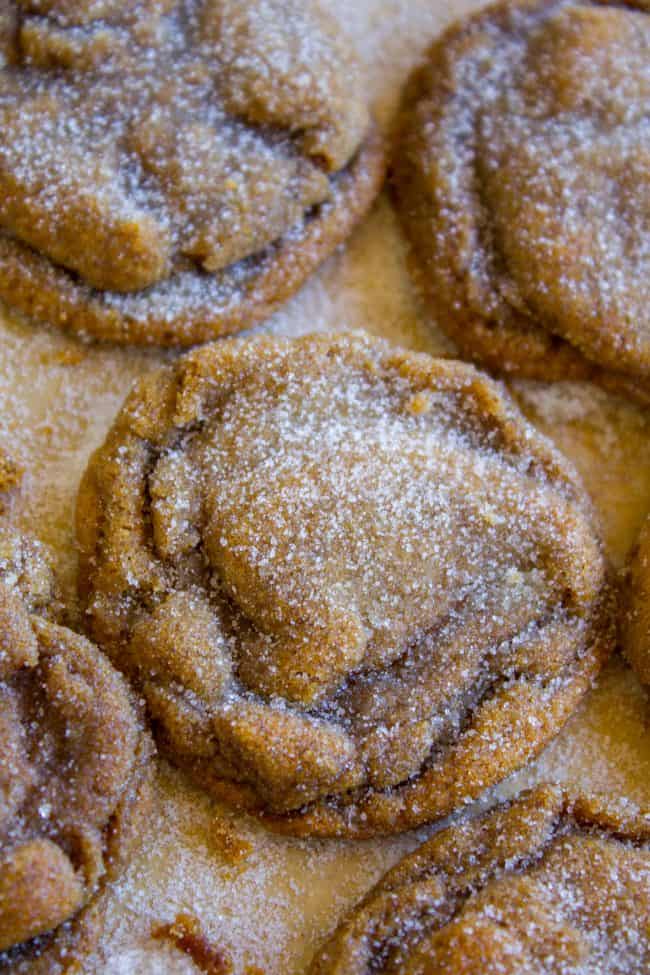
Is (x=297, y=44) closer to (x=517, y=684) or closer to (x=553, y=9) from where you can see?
(x=553, y=9)

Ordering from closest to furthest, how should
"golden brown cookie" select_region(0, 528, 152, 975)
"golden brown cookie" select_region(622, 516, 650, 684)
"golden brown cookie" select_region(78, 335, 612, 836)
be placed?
"golden brown cookie" select_region(0, 528, 152, 975), "golden brown cookie" select_region(78, 335, 612, 836), "golden brown cookie" select_region(622, 516, 650, 684)

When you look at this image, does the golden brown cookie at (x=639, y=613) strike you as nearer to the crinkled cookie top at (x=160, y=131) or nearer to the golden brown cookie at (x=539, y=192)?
the golden brown cookie at (x=539, y=192)

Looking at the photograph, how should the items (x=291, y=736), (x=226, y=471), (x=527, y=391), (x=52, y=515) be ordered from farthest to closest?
(x=527, y=391) < (x=52, y=515) < (x=226, y=471) < (x=291, y=736)

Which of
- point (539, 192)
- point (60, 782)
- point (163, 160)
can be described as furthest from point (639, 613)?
point (163, 160)

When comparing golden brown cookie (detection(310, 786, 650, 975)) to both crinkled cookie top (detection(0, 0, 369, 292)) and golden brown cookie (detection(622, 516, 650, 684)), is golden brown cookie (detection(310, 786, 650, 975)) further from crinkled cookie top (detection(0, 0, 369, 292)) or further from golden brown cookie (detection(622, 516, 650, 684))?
crinkled cookie top (detection(0, 0, 369, 292))

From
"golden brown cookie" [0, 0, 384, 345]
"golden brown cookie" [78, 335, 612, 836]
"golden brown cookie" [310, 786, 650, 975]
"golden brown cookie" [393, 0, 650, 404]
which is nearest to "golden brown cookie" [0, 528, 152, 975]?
"golden brown cookie" [78, 335, 612, 836]

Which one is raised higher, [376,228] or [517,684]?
[376,228]

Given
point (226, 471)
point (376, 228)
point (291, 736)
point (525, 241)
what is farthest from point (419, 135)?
point (291, 736)
